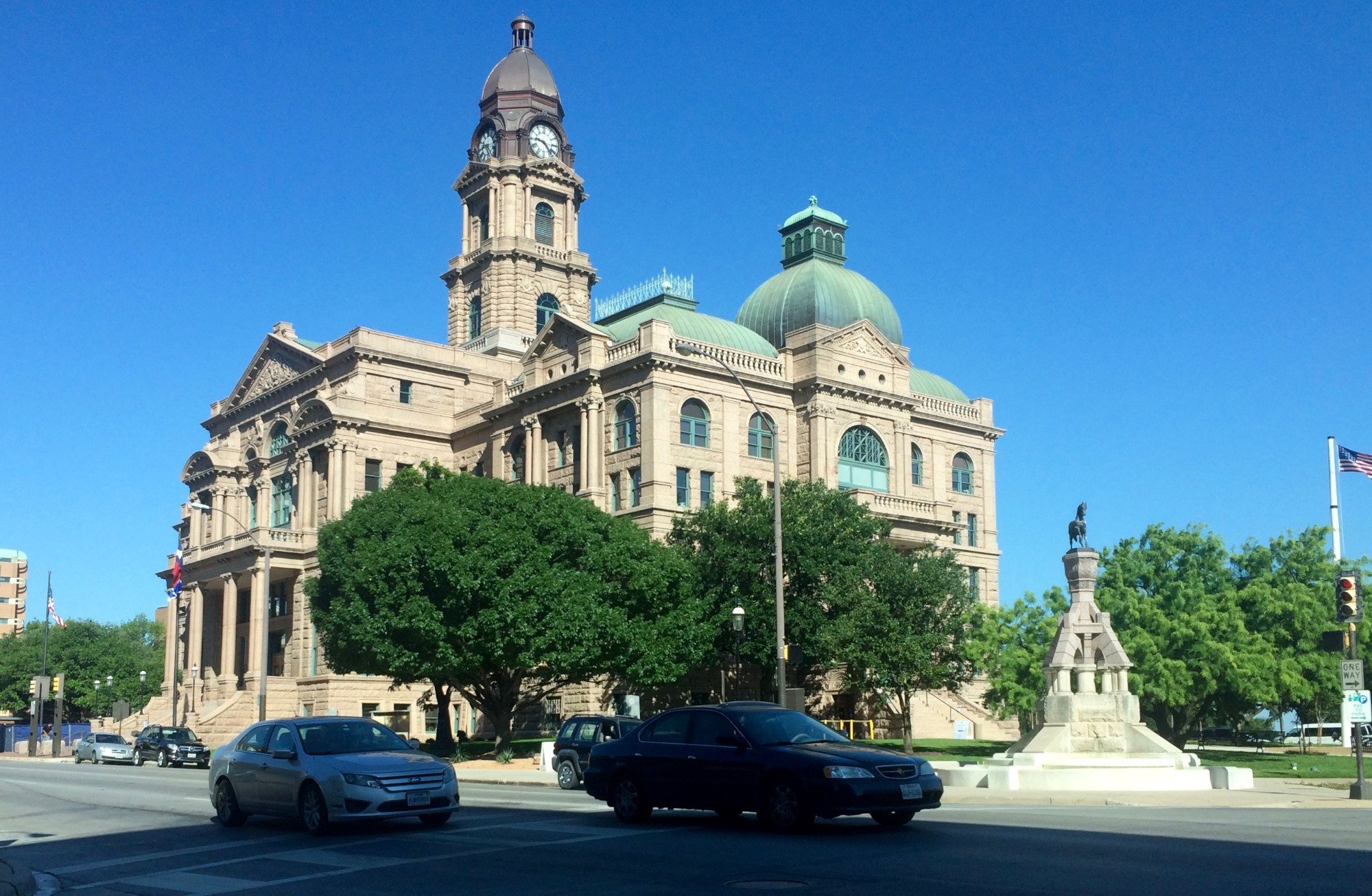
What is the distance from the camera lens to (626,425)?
65.1 metres

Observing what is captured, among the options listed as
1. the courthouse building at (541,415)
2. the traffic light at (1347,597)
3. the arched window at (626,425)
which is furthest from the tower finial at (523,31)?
the traffic light at (1347,597)

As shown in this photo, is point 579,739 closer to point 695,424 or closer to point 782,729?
point 782,729

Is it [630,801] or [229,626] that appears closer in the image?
[630,801]

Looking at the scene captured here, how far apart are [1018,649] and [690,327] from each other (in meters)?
24.5

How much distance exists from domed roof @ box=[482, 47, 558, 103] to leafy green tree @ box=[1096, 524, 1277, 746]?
49137 mm

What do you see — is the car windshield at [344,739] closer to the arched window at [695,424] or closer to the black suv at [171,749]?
the black suv at [171,749]

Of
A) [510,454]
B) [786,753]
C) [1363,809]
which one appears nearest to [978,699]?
[510,454]

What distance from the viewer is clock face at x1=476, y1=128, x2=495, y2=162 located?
86.2 m

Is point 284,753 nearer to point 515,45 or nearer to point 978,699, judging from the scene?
point 978,699

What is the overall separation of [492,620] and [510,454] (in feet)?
89.3

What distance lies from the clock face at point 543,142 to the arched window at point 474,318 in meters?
9.86

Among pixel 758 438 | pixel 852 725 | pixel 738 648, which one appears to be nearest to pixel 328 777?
pixel 738 648

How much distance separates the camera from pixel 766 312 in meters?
75.9

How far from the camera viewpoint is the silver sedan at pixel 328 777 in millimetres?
18312
